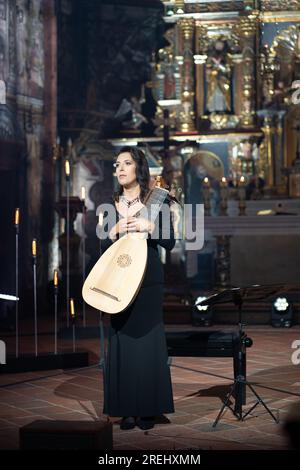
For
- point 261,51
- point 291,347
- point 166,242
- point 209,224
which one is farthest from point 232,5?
point 166,242

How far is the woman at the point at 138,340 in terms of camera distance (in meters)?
6.60

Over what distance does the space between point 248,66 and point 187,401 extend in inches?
498

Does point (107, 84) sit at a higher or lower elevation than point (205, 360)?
higher

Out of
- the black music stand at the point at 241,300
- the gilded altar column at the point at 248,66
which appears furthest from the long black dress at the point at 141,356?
the gilded altar column at the point at 248,66

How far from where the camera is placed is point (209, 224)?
16688mm

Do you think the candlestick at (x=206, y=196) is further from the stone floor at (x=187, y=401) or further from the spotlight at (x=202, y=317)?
the stone floor at (x=187, y=401)

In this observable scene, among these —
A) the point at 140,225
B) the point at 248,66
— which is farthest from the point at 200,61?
the point at 140,225

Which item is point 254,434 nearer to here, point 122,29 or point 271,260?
point 271,260

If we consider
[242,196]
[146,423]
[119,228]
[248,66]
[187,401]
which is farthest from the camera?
[248,66]

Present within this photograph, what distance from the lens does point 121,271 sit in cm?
639

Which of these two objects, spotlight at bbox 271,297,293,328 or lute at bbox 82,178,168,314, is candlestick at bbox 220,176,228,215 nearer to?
spotlight at bbox 271,297,293,328

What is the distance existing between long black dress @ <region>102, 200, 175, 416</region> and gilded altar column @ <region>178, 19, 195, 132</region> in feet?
43.8

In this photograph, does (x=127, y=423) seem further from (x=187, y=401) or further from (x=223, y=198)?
(x=223, y=198)
